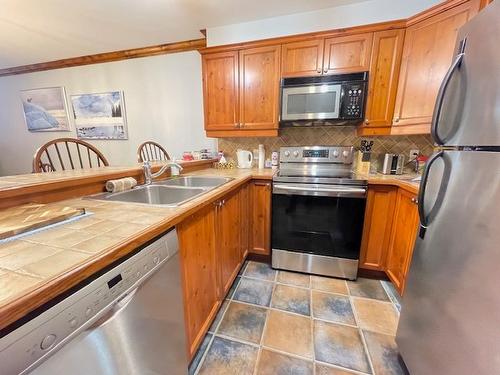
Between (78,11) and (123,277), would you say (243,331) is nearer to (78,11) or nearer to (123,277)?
(123,277)

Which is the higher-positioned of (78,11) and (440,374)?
(78,11)

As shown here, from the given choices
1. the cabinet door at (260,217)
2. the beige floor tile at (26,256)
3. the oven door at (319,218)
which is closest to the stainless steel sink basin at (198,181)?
the cabinet door at (260,217)

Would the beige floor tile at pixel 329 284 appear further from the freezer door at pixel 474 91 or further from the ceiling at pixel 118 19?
the ceiling at pixel 118 19

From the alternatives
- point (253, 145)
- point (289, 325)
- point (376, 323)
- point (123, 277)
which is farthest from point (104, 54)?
point (376, 323)

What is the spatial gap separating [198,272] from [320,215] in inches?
44.8

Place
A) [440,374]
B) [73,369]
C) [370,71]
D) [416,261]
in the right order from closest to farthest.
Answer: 1. [73,369]
2. [440,374]
3. [416,261]
4. [370,71]

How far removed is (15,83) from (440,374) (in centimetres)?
621

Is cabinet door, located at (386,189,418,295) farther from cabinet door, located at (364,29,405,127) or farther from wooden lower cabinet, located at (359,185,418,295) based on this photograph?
cabinet door, located at (364,29,405,127)

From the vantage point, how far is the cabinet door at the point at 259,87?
203cm

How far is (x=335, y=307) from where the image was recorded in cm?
158

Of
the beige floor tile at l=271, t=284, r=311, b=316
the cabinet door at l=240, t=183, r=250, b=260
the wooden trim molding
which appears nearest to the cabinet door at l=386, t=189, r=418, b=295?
the beige floor tile at l=271, t=284, r=311, b=316

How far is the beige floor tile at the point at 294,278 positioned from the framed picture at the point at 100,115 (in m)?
3.06

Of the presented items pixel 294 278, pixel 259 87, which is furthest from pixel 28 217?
pixel 259 87

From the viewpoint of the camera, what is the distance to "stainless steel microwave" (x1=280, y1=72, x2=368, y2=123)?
1.85 meters
